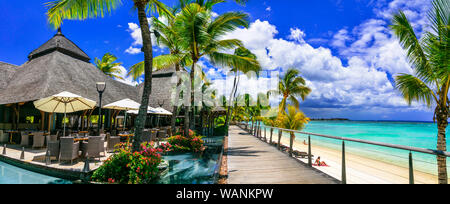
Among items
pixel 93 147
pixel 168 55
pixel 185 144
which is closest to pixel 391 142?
pixel 185 144

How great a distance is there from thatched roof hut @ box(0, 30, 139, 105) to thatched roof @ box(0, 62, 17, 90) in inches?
4.3

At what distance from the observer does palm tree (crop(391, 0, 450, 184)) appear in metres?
3.77

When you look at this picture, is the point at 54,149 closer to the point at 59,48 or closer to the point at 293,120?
the point at 59,48

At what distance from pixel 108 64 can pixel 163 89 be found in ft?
53.9

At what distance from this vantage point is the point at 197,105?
1900 centimetres

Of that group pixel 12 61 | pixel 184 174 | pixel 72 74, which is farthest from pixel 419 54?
pixel 12 61

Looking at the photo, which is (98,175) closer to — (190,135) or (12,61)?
(190,135)

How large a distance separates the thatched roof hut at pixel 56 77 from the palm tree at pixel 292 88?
1522cm

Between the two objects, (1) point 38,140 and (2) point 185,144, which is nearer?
(1) point 38,140

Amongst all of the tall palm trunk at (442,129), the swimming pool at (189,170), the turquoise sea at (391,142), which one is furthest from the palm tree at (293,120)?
the tall palm trunk at (442,129)

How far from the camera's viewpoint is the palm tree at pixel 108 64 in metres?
30.9

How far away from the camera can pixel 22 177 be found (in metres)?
5.12

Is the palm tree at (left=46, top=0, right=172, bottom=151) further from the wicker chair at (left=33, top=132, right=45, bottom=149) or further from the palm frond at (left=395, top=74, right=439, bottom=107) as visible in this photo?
the palm frond at (left=395, top=74, right=439, bottom=107)

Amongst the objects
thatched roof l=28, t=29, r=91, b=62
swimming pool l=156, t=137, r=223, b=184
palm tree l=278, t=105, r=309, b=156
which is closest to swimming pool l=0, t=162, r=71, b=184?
swimming pool l=156, t=137, r=223, b=184
